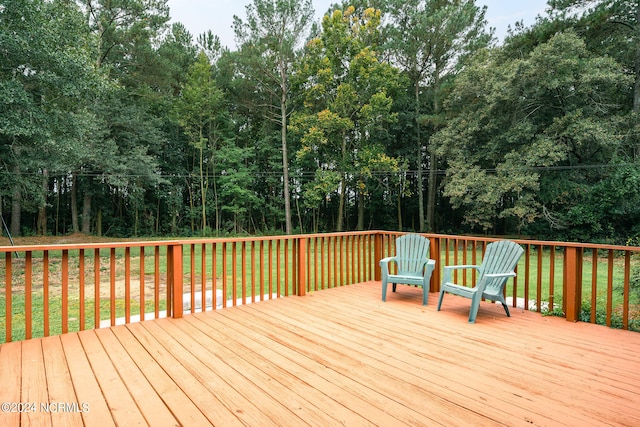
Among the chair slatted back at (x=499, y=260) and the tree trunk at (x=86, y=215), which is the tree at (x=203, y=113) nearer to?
the tree trunk at (x=86, y=215)

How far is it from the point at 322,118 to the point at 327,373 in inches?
524

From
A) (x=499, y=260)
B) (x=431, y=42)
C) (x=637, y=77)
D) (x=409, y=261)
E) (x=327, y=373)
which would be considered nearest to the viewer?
(x=327, y=373)

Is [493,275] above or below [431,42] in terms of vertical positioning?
below

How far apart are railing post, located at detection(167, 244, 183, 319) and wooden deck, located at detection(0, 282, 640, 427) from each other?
0.14 m

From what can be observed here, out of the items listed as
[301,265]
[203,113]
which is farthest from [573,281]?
[203,113]

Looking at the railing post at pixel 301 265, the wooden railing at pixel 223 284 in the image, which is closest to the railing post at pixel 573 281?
the wooden railing at pixel 223 284

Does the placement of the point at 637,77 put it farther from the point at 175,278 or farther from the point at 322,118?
the point at 175,278

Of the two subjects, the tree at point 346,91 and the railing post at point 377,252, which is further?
the tree at point 346,91

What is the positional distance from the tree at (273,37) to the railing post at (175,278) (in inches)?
501

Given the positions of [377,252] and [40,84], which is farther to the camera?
[40,84]

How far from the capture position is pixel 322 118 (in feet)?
48.2

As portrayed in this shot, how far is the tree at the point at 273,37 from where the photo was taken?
15156 mm

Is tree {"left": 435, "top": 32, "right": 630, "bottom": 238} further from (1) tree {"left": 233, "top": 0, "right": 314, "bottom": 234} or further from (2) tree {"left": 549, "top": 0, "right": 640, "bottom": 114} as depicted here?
→ (1) tree {"left": 233, "top": 0, "right": 314, "bottom": 234}

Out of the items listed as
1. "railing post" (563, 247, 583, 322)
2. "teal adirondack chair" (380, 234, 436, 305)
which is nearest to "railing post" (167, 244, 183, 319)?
"teal adirondack chair" (380, 234, 436, 305)
